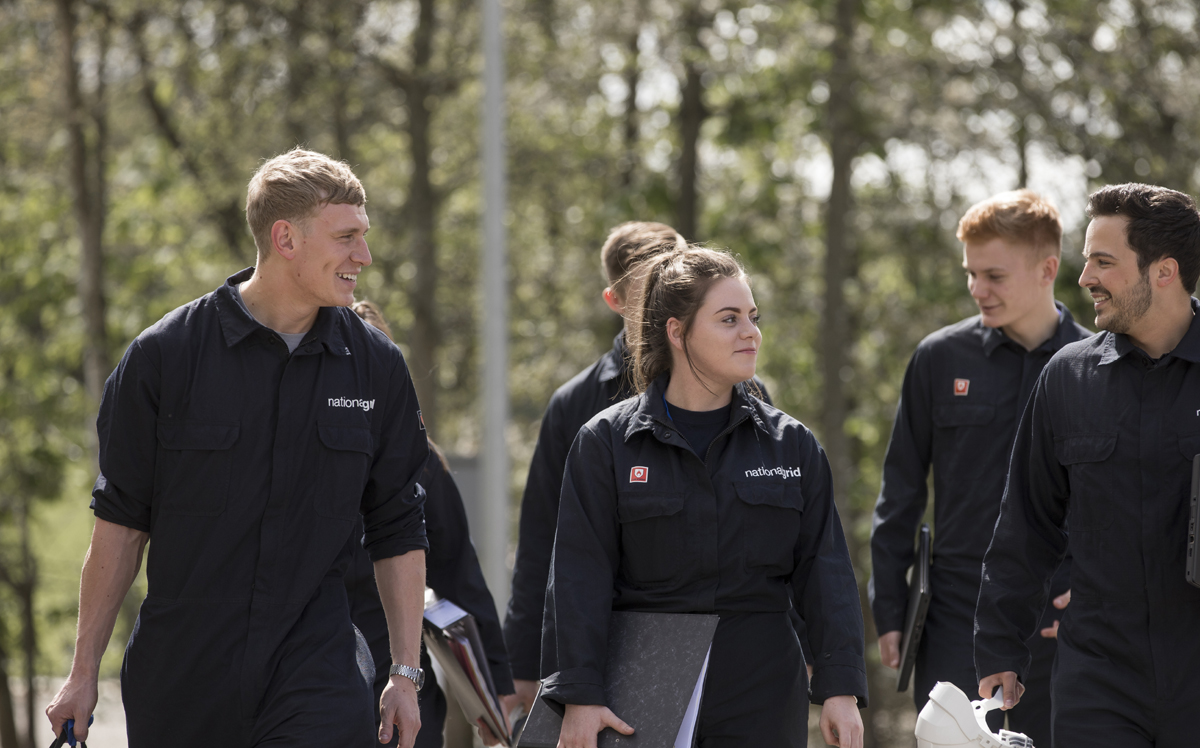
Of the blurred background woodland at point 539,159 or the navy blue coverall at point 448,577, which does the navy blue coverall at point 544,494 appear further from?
the blurred background woodland at point 539,159

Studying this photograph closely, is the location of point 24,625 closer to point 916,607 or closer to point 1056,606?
point 916,607

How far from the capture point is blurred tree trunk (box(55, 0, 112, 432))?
12734 mm

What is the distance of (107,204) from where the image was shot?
1520cm

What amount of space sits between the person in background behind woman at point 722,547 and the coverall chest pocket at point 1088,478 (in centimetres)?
67

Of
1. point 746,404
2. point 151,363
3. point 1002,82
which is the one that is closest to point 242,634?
point 151,363

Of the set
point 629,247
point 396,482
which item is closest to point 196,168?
point 629,247

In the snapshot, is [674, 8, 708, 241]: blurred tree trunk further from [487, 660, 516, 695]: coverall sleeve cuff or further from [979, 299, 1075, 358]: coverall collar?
[487, 660, 516, 695]: coverall sleeve cuff

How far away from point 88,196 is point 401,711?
11.0 metres

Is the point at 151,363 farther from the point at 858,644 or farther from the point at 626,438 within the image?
the point at 858,644

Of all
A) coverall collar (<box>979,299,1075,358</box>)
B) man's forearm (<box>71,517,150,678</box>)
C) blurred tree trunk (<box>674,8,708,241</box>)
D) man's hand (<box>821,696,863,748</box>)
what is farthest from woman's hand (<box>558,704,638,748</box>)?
blurred tree trunk (<box>674,8,708,241</box>)

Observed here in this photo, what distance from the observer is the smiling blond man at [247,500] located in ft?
11.1

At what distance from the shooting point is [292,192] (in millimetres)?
3492

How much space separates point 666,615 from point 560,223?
13.8 metres

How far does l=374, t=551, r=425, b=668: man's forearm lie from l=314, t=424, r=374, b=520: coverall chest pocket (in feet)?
0.85
